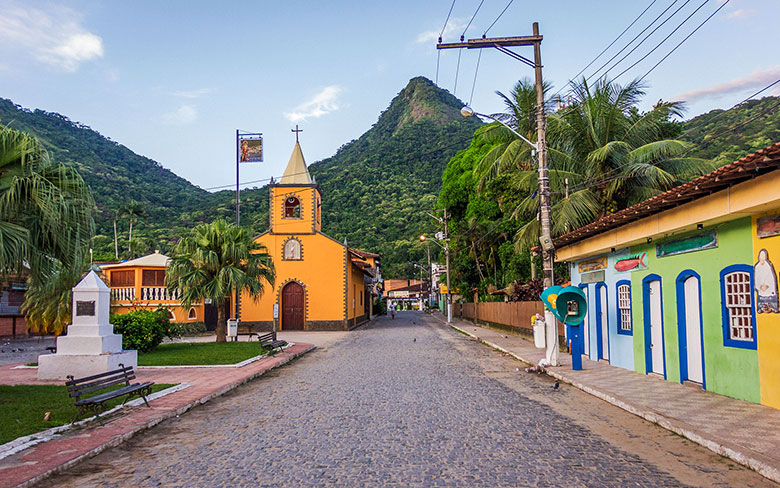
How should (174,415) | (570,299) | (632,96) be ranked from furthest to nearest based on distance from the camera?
1. (632,96)
2. (570,299)
3. (174,415)

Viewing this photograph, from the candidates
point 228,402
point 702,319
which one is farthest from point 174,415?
point 702,319

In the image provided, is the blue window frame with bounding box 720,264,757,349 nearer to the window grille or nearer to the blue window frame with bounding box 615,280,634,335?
the window grille

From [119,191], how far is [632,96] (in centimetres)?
5748

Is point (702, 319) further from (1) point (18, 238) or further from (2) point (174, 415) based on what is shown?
(1) point (18, 238)

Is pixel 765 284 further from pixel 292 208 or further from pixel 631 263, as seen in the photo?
pixel 292 208

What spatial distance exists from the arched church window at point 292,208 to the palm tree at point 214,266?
1232cm

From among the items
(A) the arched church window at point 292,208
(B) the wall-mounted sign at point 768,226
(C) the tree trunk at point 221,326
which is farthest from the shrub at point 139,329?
(A) the arched church window at point 292,208

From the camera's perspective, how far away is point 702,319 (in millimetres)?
10352

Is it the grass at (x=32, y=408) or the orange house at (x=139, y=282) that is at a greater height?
the orange house at (x=139, y=282)

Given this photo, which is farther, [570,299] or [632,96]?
[632,96]

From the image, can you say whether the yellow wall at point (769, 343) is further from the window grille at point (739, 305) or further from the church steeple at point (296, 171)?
the church steeple at point (296, 171)

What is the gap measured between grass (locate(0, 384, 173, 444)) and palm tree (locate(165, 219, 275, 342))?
1108 cm

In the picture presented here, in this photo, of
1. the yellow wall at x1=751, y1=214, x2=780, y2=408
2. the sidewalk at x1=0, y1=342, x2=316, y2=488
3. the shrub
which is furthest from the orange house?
the yellow wall at x1=751, y1=214, x2=780, y2=408

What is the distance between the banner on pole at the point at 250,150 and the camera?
109 feet
